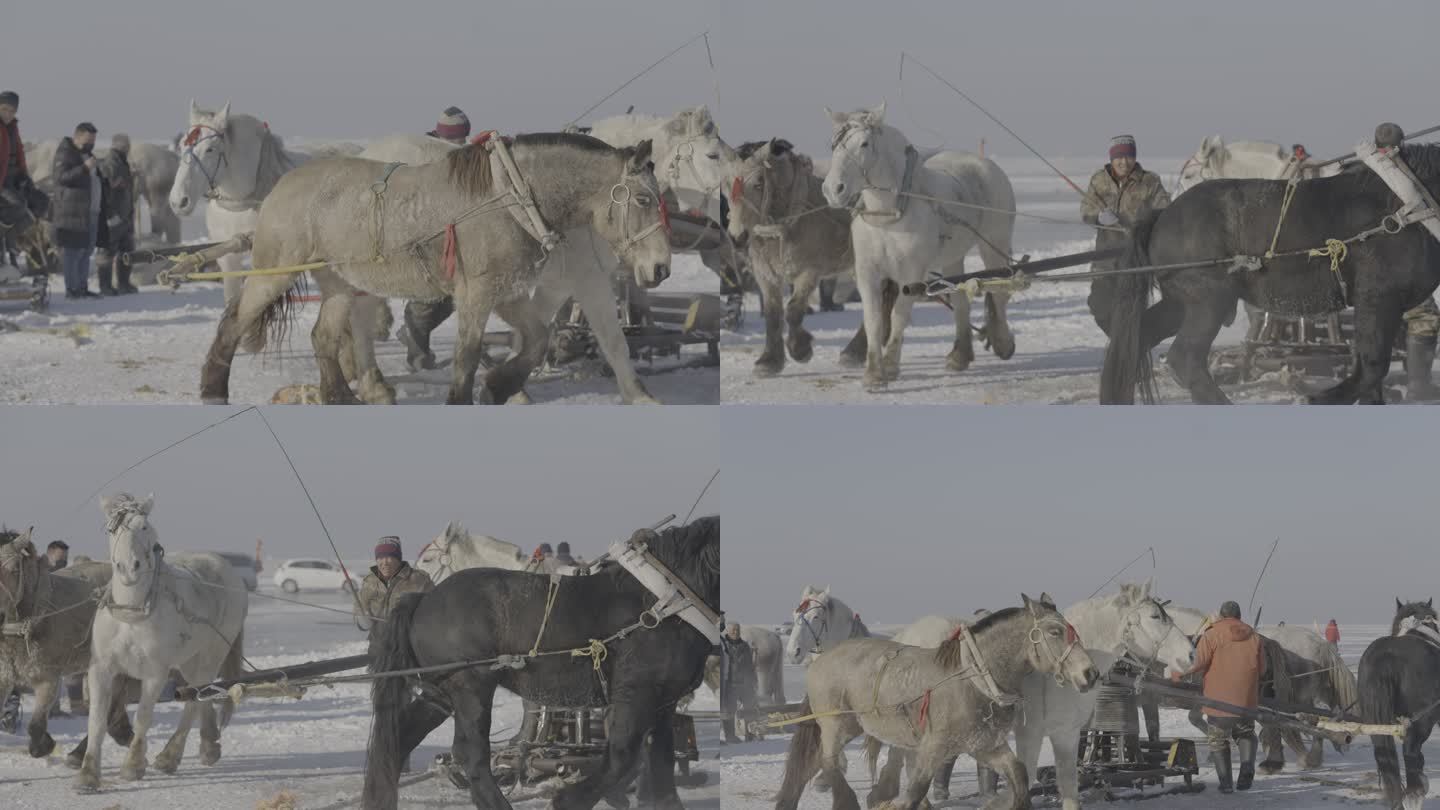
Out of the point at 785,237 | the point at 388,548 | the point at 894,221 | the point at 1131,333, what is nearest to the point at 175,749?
the point at 388,548

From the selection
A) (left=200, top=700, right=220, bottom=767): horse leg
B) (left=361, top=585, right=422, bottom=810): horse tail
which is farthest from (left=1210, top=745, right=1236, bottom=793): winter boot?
(left=200, top=700, right=220, bottom=767): horse leg

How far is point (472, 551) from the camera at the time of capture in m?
8.72

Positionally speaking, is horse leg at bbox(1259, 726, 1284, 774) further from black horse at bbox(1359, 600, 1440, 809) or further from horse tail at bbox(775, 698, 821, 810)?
horse tail at bbox(775, 698, 821, 810)

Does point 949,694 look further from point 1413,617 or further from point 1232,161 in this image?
point 1232,161

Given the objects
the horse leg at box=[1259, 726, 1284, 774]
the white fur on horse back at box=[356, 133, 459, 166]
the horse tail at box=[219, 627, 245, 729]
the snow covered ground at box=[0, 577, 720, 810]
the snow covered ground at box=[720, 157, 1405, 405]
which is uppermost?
the white fur on horse back at box=[356, 133, 459, 166]

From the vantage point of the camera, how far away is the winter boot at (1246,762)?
9.83 meters

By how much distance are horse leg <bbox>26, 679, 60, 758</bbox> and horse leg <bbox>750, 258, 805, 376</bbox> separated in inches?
151

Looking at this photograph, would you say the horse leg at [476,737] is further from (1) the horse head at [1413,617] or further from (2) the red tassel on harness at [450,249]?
(1) the horse head at [1413,617]

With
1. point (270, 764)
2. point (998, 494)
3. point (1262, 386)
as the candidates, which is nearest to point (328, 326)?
point (270, 764)

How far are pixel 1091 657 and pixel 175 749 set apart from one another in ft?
13.2

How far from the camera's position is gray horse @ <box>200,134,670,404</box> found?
7.92 metres

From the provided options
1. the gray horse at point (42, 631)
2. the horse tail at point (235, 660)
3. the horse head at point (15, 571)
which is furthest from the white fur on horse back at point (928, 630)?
the horse head at point (15, 571)

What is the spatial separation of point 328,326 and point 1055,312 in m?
6.06

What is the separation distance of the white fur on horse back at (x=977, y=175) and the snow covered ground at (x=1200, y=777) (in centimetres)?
292
